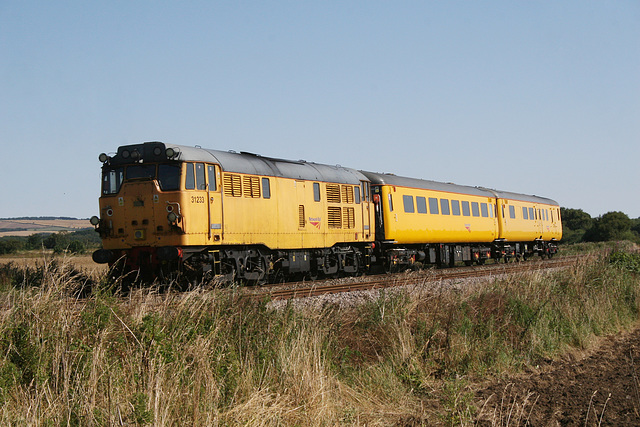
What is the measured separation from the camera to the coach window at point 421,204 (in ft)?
75.7

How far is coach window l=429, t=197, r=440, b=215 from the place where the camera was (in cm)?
2389

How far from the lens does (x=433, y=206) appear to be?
24062 millimetres

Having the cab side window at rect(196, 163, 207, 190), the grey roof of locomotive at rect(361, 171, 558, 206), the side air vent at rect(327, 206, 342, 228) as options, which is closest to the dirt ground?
the cab side window at rect(196, 163, 207, 190)

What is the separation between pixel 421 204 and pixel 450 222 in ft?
8.16

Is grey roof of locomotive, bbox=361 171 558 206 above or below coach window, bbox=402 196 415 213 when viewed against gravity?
above

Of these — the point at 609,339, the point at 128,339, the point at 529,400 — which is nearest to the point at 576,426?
the point at 529,400

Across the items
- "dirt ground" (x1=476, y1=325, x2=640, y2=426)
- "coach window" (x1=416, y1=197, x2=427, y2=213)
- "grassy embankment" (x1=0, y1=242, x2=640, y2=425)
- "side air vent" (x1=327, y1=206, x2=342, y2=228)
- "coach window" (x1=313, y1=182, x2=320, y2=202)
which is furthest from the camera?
"coach window" (x1=416, y1=197, x2=427, y2=213)

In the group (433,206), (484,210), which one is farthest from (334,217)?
(484,210)

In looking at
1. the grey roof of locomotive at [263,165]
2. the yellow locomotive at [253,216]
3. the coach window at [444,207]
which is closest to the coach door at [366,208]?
the yellow locomotive at [253,216]

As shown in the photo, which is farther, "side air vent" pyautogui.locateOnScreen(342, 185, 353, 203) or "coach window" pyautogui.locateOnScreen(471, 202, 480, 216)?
"coach window" pyautogui.locateOnScreen(471, 202, 480, 216)

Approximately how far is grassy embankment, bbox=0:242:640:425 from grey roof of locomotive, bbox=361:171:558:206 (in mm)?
10690

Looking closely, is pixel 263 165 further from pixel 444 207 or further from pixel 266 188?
pixel 444 207

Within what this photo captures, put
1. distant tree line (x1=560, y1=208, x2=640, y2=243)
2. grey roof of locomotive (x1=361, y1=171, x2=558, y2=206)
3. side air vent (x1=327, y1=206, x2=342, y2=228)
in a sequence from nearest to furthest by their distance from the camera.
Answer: side air vent (x1=327, y1=206, x2=342, y2=228), grey roof of locomotive (x1=361, y1=171, x2=558, y2=206), distant tree line (x1=560, y1=208, x2=640, y2=243)

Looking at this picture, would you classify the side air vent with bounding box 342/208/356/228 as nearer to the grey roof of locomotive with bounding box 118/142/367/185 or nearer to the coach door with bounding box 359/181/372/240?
the coach door with bounding box 359/181/372/240
